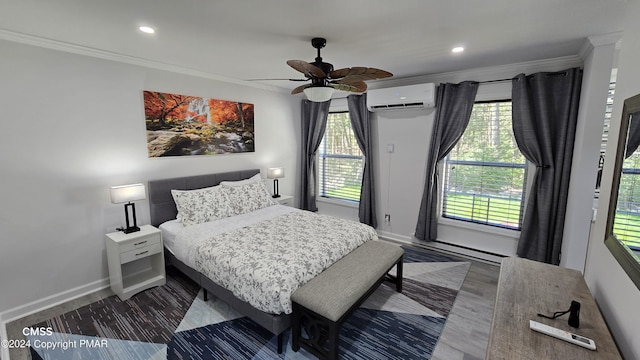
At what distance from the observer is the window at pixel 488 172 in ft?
11.3

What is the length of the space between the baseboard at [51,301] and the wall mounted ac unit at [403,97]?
4065 millimetres

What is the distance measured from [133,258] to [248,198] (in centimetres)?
144

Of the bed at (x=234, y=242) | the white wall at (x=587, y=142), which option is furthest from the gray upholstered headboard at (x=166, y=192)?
the white wall at (x=587, y=142)

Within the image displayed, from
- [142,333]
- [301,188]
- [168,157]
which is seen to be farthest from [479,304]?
[168,157]

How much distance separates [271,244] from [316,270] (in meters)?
0.55

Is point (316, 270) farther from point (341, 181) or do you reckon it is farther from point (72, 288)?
point (341, 181)

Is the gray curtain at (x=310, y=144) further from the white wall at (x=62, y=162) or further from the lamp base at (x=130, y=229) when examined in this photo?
the lamp base at (x=130, y=229)

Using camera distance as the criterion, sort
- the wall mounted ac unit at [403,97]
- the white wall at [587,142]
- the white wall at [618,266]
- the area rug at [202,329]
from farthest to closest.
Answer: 1. the wall mounted ac unit at [403,97]
2. the white wall at [587,142]
3. the area rug at [202,329]
4. the white wall at [618,266]

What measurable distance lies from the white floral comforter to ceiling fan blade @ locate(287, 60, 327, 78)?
1.51m

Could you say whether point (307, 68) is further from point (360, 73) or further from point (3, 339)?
point (3, 339)

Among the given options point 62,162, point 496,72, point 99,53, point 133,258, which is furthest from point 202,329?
point 496,72

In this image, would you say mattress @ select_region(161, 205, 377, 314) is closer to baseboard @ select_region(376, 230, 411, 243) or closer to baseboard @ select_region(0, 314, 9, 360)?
baseboard @ select_region(0, 314, 9, 360)

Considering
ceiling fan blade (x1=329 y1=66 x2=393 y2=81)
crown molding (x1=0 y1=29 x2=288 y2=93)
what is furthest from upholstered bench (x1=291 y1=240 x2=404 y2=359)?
crown molding (x1=0 y1=29 x2=288 y2=93)

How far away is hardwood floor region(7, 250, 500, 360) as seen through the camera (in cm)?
210
